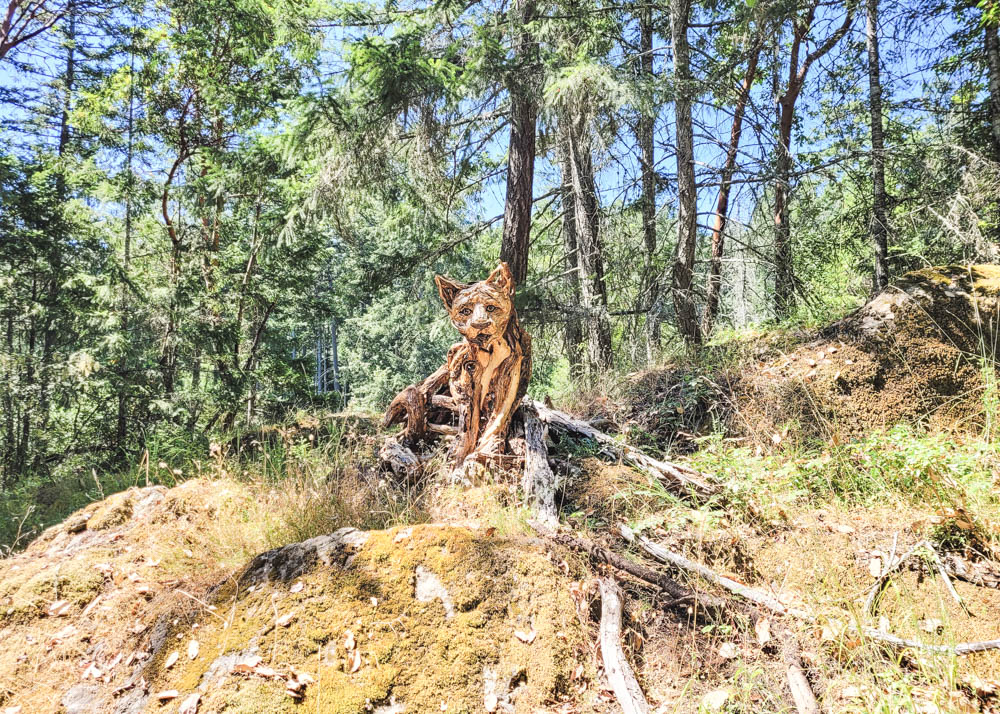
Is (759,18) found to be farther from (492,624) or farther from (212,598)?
(212,598)

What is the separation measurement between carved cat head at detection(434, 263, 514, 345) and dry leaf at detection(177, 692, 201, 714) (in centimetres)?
289

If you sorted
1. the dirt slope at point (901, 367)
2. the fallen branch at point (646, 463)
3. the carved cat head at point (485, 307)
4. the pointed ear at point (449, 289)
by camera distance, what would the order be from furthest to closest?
1. the dirt slope at point (901, 367)
2. the pointed ear at point (449, 289)
3. the carved cat head at point (485, 307)
4. the fallen branch at point (646, 463)

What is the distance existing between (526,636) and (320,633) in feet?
3.41

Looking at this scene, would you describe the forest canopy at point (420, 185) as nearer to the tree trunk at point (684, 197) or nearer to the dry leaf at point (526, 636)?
the tree trunk at point (684, 197)

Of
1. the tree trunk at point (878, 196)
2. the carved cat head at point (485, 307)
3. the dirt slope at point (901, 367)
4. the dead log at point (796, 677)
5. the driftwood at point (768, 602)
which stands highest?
the tree trunk at point (878, 196)

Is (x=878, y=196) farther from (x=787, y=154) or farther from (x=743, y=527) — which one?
(x=743, y=527)

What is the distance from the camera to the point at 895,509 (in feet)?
11.7

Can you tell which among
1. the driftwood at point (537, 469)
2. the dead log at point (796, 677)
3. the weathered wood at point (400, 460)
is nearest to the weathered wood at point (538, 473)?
the driftwood at point (537, 469)

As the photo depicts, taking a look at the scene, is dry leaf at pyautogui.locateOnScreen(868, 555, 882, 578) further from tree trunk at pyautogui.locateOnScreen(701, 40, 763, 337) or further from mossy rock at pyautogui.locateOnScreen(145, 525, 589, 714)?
tree trunk at pyautogui.locateOnScreen(701, 40, 763, 337)

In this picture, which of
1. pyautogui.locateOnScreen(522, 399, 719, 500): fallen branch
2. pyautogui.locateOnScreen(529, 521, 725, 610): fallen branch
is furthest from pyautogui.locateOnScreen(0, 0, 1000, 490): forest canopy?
pyautogui.locateOnScreen(529, 521, 725, 610): fallen branch

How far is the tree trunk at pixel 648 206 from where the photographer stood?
7523 millimetres

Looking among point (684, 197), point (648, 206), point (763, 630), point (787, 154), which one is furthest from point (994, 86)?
point (763, 630)

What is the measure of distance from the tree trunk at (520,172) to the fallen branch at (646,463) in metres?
3.02

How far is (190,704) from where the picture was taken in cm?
231
